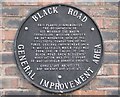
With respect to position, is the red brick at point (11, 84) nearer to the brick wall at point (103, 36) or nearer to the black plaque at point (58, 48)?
the brick wall at point (103, 36)

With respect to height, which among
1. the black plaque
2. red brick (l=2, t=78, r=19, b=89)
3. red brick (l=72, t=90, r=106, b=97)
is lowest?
red brick (l=72, t=90, r=106, b=97)

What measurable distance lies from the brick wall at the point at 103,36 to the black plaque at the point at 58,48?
2.5 inches

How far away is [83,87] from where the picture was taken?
380cm

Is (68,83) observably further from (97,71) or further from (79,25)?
(79,25)

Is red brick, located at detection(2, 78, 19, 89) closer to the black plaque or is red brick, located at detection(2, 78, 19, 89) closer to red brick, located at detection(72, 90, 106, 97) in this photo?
the black plaque

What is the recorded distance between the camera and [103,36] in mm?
3859

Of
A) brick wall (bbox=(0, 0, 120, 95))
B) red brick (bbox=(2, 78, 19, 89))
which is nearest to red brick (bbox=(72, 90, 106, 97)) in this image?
brick wall (bbox=(0, 0, 120, 95))

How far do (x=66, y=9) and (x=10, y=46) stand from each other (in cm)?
59

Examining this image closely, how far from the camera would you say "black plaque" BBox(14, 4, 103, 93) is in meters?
3.77

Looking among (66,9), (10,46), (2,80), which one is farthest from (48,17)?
(2,80)

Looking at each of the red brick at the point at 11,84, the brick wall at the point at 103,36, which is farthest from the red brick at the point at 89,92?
the red brick at the point at 11,84

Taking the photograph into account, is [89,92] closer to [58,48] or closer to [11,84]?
[58,48]

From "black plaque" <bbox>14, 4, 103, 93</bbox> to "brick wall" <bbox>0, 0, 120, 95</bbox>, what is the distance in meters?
0.06

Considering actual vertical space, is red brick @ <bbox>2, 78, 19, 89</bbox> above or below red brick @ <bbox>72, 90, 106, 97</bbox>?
above
